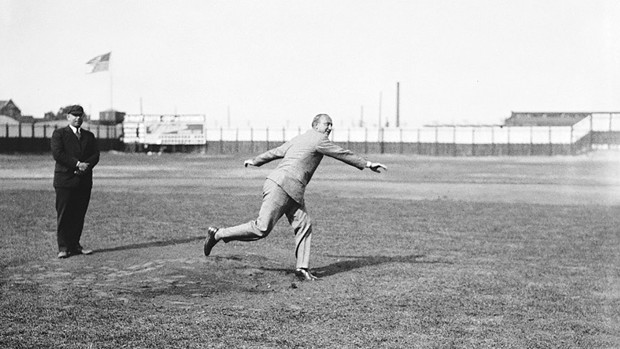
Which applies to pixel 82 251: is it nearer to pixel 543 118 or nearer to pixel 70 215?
pixel 70 215

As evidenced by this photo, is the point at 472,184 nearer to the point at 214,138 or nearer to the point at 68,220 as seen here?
the point at 68,220

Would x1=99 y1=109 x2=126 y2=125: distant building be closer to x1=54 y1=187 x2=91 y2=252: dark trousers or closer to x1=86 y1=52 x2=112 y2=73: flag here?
x1=86 y1=52 x2=112 y2=73: flag

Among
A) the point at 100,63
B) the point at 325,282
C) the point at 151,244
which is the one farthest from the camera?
the point at 100,63

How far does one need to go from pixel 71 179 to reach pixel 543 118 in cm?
7964

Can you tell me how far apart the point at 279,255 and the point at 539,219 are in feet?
24.4

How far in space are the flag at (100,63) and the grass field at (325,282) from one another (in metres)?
34.6

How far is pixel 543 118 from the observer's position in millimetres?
83000

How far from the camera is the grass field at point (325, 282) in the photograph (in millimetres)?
5520

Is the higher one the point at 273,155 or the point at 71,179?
the point at 273,155

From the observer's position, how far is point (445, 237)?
12.0 metres

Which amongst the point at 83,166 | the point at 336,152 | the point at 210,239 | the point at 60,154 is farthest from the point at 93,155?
the point at 336,152

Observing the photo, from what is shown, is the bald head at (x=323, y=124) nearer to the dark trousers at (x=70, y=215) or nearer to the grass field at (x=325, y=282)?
the grass field at (x=325, y=282)

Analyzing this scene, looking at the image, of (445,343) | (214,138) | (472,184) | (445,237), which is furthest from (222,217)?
(214,138)

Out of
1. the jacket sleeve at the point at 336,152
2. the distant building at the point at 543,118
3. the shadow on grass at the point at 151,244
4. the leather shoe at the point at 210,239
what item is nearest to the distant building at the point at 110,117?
the distant building at the point at 543,118
